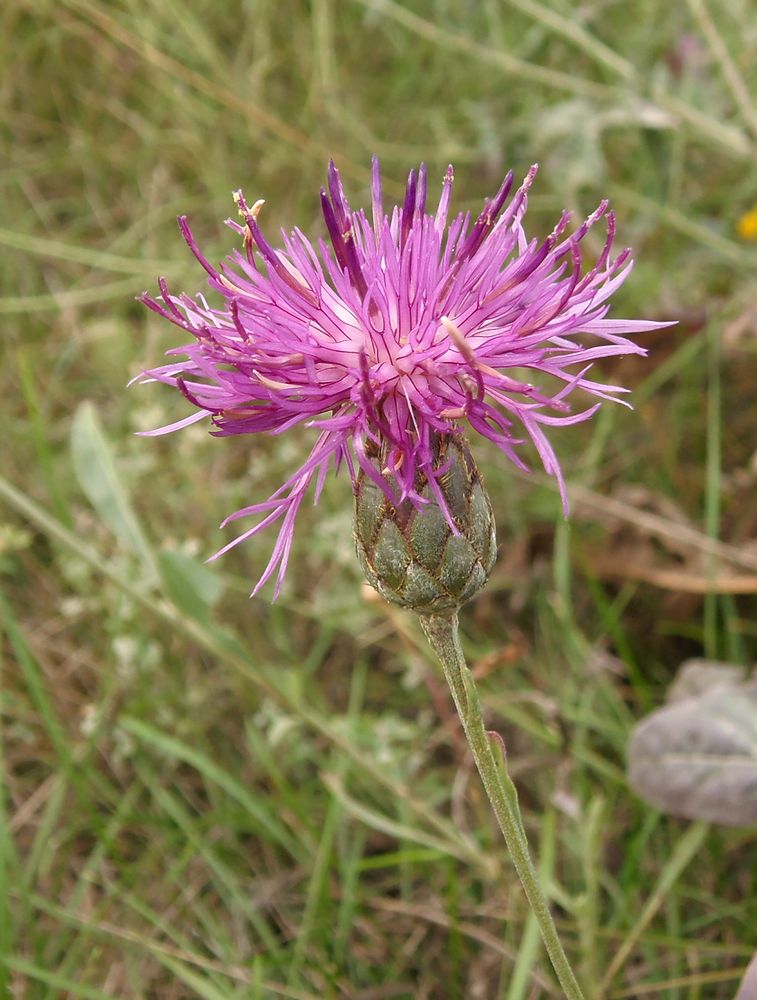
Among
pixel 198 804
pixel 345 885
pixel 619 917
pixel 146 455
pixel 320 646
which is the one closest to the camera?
pixel 619 917

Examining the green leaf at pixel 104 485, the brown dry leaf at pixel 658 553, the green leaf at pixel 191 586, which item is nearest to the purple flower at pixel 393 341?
the green leaf at pixel 191 586

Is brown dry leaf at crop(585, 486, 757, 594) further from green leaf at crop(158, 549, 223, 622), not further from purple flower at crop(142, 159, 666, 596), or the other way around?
purple flower at crop(142, 159, 666, 596)

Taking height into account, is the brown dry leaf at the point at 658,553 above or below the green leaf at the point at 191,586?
below

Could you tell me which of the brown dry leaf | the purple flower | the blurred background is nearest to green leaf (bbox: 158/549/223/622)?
the blurred background

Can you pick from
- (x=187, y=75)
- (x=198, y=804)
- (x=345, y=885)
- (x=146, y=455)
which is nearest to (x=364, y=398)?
(x=345, y=885)

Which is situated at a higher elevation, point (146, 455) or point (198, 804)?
point (146, 455)

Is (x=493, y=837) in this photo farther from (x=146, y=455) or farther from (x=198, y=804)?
(x=146, y=455)

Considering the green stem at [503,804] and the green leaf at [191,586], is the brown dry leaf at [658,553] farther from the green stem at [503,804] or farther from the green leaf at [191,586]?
the green stem at [503,804]
